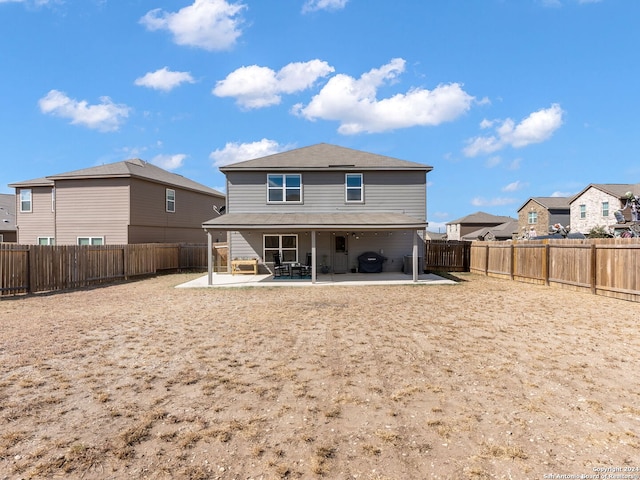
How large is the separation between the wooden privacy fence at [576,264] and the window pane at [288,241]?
959cm

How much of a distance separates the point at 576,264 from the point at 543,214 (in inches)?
1391

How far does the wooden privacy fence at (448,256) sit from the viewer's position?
2028 centimetres

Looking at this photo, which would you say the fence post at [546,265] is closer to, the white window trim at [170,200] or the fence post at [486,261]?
the fence post at [486,261]

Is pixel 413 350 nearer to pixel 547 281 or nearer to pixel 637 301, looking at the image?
pixel 637 301

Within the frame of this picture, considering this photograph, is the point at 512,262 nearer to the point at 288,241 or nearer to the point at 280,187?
the point at 288,241

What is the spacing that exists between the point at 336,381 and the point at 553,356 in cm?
343

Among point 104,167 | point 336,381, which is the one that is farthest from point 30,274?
point 336,381

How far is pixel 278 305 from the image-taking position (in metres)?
10.1

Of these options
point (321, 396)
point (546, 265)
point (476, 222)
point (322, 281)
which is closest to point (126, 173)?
point (322, 281)

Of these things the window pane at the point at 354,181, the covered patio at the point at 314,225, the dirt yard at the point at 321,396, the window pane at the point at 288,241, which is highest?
the window pane at the point at 354,181

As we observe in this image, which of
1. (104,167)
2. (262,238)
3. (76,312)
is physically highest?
(104,167)

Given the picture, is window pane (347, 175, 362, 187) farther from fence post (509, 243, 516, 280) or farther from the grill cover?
fence post (509, 243, 516, 280)

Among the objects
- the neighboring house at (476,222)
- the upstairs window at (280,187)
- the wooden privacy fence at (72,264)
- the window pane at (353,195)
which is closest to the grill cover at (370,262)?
the window pane at (353,195)

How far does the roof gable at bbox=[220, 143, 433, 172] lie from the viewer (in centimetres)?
1770
